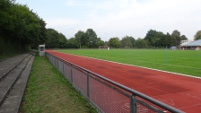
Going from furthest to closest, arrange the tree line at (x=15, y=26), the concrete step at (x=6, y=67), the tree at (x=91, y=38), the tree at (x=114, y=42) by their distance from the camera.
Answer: the tree at (x=114, y=42), the tree at (x=91, y=38), the tree line at (x=15, y=26), the concrete step at (x=6, y=67)

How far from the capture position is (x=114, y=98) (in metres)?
4.82

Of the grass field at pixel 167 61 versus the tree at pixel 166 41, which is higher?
the tree at pixel 166 41

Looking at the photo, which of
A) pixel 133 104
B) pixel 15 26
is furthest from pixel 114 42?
pixel 133 104

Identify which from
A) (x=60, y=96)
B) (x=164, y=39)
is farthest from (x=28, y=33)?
(x=164, y=39)

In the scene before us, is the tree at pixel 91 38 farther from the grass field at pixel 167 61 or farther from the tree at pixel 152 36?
the grass field at pixel 167 61

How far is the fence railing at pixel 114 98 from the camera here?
10.6 feet

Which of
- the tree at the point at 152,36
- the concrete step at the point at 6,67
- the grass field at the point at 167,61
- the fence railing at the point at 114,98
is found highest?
the tree at the point at 152,36

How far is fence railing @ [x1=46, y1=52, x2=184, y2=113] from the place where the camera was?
3233mm

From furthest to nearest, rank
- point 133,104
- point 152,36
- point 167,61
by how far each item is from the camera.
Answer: point 152,36 → point 167,61 → point 133,104

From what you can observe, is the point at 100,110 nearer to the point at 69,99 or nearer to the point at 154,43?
the point at 69,99

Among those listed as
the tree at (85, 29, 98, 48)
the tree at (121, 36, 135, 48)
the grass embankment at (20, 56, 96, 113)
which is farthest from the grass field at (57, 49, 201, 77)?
the tree at (121, 36, 135, 48)

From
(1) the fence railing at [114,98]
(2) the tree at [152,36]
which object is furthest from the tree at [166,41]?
(1) the fence railing at [114,98]

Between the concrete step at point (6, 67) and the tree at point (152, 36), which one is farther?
the tree at point (152, 36)

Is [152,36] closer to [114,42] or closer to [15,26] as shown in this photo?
[114,42]
